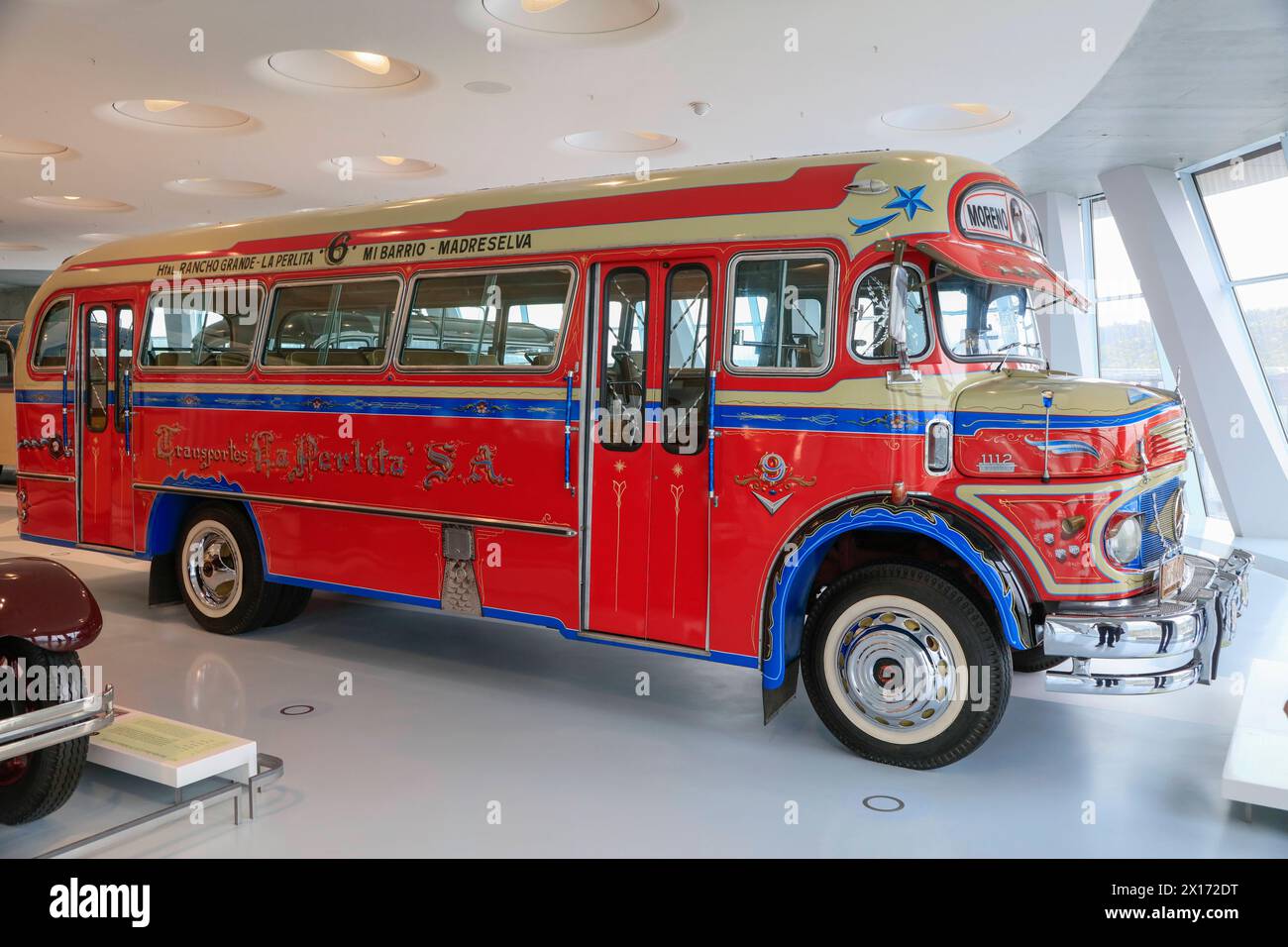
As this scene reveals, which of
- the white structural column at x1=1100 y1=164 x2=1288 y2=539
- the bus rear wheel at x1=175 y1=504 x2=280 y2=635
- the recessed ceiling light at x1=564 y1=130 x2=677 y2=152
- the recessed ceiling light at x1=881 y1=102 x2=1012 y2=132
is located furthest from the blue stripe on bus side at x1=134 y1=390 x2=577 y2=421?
the white structural column at x1=1100 y1=164 x2=1288 y2=539

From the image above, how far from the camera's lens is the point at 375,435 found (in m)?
6.46

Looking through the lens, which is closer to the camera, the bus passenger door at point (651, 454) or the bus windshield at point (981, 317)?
the bus windshield at point (981, 317)

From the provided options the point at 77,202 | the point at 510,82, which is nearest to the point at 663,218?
the point at 510,82

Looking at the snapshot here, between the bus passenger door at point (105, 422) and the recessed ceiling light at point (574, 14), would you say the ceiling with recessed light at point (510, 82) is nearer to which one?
the recessed ceiling light at point (574, 14)

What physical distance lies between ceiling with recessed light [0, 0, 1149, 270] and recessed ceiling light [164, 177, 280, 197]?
Result: 29.1 inches

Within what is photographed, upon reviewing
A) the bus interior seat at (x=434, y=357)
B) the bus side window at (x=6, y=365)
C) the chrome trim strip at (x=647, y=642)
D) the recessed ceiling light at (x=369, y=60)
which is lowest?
the chrome trim strip at (x=647, y=642)

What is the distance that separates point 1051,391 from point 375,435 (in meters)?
4.03

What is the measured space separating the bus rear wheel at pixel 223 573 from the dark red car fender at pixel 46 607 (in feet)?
9.47

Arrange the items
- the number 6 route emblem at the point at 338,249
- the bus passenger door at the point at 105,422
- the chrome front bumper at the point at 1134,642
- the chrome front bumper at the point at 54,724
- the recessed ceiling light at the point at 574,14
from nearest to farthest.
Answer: the chrome front bumper at the point at 54,724 < the chrome front bumper at the point at 1134,642 < the number 6 route emblem at the point at 338,249 < the bus passenger door at the point at 105,422 < the recessed ceiling light at the point at 574,14

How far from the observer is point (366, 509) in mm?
6500

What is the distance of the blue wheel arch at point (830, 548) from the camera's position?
178 inches

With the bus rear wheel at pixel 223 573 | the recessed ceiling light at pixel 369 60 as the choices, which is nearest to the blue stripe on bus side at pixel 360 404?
the bus rear wheel at pixel 223 573

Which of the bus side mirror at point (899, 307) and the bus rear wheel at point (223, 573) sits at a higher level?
the bus side mirror at point (899, 307)

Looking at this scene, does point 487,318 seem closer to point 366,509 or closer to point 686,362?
point 686,362
